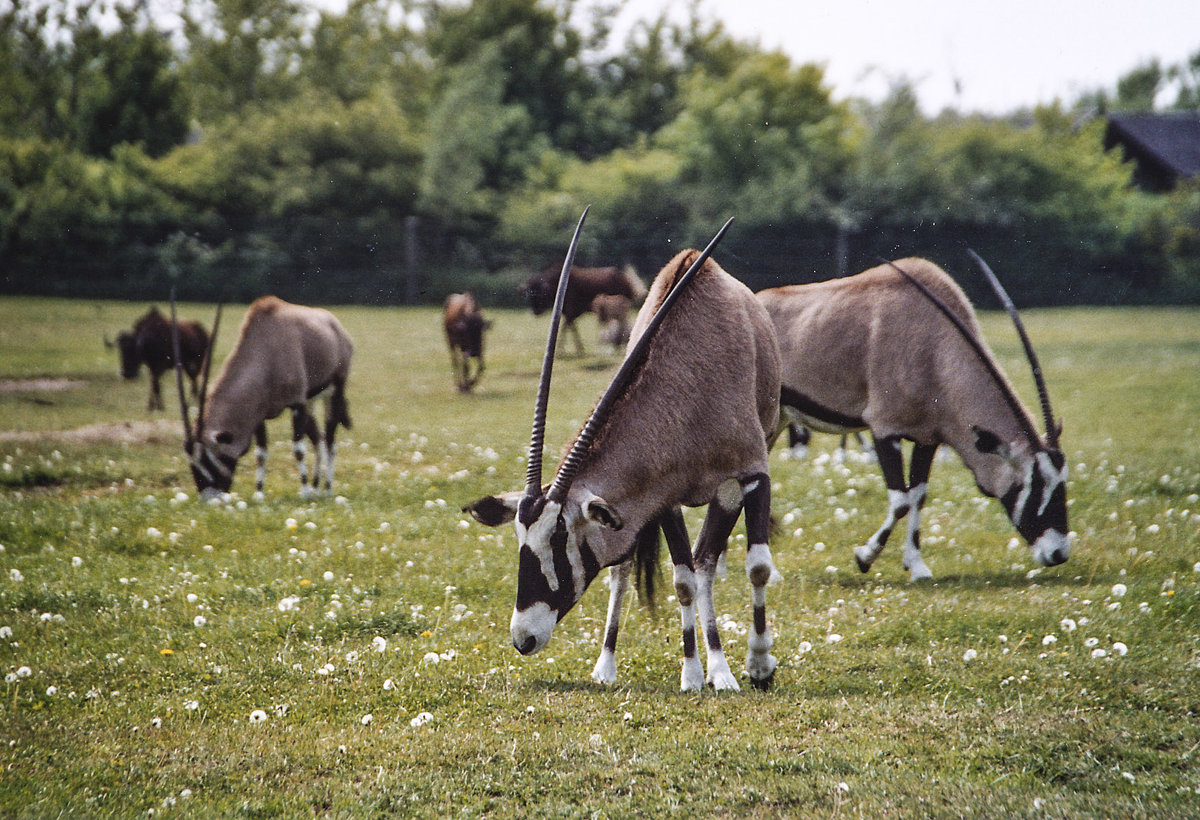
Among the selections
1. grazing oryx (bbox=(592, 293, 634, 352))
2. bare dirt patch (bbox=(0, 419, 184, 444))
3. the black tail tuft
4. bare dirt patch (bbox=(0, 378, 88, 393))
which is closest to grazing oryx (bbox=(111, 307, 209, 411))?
bare dirt patch (bbox=(0, 419, 184, 444))

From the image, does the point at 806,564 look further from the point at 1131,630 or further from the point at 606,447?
the point at 606,447

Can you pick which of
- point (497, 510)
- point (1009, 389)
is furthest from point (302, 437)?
point (1009, 389)

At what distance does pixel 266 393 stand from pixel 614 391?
7026 mm

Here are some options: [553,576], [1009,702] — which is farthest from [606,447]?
[1009,702]

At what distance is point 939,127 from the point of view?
650 inches

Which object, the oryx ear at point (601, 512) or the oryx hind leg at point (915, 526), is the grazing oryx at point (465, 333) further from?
the oryx ear at point (601, 512)

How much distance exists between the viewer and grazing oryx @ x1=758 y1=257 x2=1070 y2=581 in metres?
7.66

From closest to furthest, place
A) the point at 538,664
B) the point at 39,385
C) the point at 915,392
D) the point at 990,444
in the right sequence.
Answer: the point at 538,664 → the point at 990,444 → the point at 915,392 → the point at 39,385

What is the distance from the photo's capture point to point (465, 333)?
1762cm

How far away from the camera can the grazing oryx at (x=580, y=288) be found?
1917 cm

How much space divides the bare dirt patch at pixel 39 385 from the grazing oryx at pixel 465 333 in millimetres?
6030

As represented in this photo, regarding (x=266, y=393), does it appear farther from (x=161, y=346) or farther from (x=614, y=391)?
(x=614, y=391)

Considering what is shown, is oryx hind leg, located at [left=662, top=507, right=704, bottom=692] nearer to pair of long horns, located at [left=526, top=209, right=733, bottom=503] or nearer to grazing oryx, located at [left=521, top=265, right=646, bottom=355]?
pair of long horns, located at [left=526, top=209, right=733, bottom=503]

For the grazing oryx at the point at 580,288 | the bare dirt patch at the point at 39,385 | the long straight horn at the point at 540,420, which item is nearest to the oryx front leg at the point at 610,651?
the long straight horn at the point at 540,420
